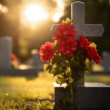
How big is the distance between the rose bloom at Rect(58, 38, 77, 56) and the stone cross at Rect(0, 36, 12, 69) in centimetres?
806

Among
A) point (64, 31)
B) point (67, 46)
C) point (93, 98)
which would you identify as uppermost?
point (64, 31)

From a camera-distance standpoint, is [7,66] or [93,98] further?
[7,66]

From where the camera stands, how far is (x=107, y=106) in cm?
363

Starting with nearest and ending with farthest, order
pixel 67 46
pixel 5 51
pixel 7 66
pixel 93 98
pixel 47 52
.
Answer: pixel 67 46 → pixel 47 52 → pixel 93 98 → pixel 5 51 → pixel 7 66

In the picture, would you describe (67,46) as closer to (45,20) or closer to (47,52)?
(47,52)

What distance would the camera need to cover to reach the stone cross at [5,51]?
10.5 m

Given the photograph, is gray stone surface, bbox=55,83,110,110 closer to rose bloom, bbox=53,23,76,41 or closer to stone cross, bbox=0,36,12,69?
rose bloom, bbox=53,23,76,41

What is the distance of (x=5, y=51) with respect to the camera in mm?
10555

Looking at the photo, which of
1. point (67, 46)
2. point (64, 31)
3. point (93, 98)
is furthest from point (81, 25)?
point (93, 98)

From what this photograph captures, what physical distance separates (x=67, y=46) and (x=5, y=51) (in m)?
8.28

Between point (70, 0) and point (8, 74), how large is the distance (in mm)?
17914

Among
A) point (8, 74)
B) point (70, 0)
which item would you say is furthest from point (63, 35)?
point (70, 0)

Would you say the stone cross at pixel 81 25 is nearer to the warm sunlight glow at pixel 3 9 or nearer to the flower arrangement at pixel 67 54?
the flower arrangement at pixel 67 54

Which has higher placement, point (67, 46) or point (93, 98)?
point (67, 46)
